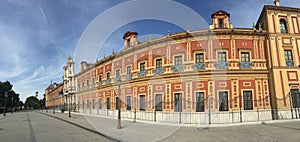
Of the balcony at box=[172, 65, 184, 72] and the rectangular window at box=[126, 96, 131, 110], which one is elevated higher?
the balcony at box=[172, 65, 184, 72]

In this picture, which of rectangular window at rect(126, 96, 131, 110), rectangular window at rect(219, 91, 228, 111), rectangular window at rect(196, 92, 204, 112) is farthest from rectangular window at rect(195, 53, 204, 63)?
rectangular window at rect(126, 96, 131, 110)

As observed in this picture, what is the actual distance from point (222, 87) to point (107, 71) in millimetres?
13769

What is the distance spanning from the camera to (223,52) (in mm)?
15320

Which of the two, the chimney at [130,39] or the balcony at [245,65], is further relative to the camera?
the chimney at [130,39]

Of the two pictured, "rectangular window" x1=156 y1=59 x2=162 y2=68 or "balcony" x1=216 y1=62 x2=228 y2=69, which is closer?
"balcony" x1=216 y1=62 x2=228 y2=69

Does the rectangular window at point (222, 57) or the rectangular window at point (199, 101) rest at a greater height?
the rectangular window at point (222, 57)

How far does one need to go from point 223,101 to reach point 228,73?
220 cm

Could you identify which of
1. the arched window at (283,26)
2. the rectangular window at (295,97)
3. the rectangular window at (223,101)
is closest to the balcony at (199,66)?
the rectangular window at (223,101)

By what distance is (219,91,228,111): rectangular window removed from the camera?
14.3 metres

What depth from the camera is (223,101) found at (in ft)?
47.7

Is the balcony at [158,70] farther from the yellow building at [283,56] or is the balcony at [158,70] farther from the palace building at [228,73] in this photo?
the yellow building at [283,56]

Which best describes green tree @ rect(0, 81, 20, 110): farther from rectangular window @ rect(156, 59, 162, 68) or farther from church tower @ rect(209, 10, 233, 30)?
church tower @ rect(209, 10, 233, 30)

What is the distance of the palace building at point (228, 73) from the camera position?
14.4m

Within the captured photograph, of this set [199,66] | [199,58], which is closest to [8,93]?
[199,58]
